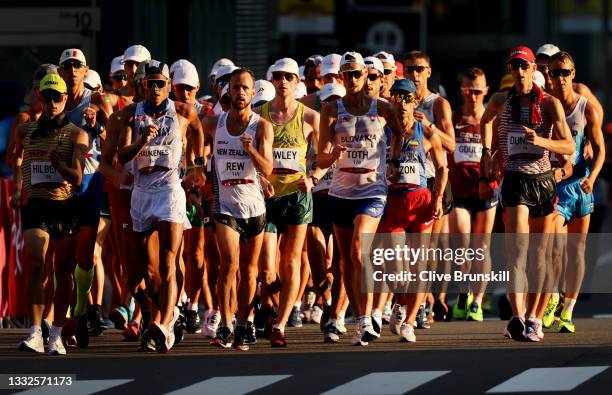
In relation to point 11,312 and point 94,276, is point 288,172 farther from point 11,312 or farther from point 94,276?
point 11,312

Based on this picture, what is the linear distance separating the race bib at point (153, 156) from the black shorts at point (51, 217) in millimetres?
639

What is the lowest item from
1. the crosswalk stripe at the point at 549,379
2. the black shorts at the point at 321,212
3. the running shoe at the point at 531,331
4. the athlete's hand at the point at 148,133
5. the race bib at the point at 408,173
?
the crosswalk stripe at the point at 549,379

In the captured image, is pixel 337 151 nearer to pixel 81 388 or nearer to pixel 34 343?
pixel 34 343

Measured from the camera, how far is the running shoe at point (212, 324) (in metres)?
18.4

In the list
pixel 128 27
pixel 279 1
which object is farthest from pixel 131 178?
pixel 279 1

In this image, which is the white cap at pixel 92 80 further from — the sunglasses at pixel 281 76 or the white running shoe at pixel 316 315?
the white running shoe at pixel 316 315

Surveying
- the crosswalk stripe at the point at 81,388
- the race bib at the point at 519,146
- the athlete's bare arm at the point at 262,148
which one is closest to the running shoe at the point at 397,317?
the race bib at the point at 519,146

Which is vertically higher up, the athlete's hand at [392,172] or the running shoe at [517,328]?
the athlete's hand at [392,172]

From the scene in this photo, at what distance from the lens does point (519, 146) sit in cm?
1755

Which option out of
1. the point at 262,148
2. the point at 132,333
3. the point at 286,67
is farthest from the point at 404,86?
the point at 132,333

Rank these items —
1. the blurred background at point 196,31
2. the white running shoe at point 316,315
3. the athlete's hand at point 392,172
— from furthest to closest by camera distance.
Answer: the blurred background at point 196,31 → the white running shoe at point 316,315 → the athlete's hand at point 392,172

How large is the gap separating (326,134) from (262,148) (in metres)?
0.81

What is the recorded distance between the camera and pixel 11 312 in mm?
20203

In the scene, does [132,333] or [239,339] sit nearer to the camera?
[239,339]
